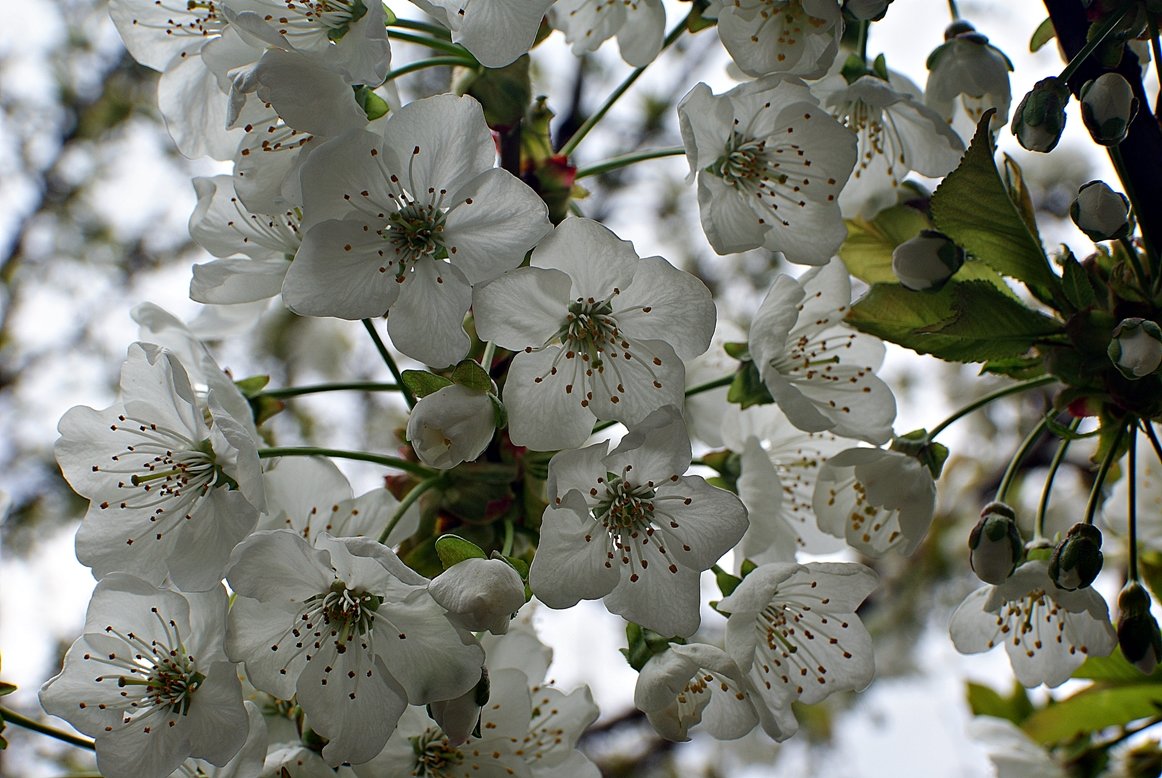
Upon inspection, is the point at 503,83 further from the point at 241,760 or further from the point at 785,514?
the point at 241,760

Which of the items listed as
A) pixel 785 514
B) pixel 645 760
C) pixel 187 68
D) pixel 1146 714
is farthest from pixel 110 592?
pixel 645 760

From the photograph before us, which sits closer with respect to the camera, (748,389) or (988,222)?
(988,222)

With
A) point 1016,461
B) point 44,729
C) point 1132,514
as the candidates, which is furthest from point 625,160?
point 44,729

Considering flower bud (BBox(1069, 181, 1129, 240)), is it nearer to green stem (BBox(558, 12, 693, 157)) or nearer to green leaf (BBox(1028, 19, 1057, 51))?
green leaf (BBox(1028, 19, 1057, 51))

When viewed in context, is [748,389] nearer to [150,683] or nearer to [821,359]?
[821,359]

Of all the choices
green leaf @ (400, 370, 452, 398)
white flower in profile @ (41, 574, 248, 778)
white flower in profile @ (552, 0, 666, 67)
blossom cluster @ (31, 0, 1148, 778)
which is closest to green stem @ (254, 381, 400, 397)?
blossom cluster @ (31, 0, 1148, 778)
